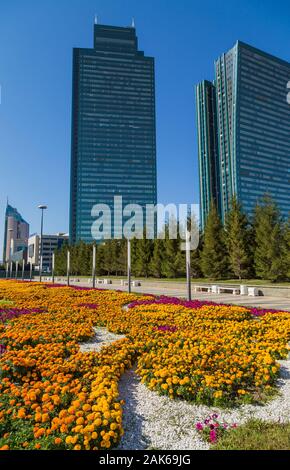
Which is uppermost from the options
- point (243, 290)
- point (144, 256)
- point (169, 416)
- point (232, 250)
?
point (232, 250)

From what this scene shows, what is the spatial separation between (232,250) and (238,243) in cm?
105

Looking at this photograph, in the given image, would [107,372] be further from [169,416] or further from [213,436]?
[213,436]

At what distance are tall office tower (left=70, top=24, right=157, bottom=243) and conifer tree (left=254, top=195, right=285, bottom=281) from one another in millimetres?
124115

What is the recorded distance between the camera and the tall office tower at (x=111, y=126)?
151 m

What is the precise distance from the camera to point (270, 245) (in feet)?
88.4

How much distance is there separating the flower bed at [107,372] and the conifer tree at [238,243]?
71.2 feet

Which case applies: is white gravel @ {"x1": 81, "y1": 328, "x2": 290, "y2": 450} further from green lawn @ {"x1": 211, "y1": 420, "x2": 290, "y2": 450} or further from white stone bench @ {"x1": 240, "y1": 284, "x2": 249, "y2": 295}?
white stone bench @ {"x1": 240, "y1": 284, "x2": 249, "y2": 295}

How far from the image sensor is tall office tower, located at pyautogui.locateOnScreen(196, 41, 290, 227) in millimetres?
137125

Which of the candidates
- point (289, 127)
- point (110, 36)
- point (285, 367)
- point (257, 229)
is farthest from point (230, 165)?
point (285, 367)

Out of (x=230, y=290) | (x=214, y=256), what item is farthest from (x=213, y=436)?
(x=214, y=256)

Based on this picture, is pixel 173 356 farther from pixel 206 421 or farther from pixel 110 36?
pixel 110 36

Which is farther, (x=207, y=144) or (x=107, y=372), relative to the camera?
(x=207, y=144)
